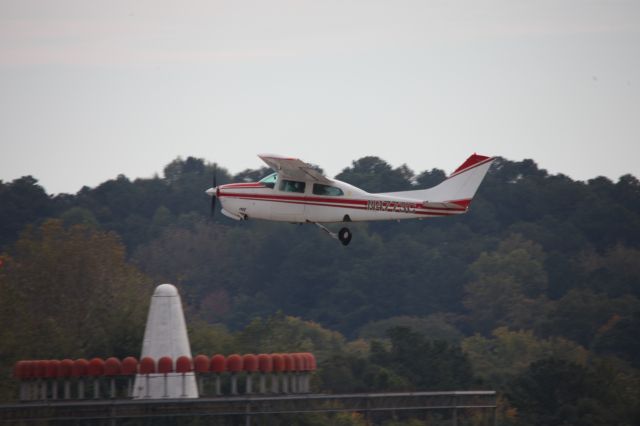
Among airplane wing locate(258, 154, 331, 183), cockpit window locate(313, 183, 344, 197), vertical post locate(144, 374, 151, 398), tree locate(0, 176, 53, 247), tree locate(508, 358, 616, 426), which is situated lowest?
tree locate(508, 358, 616, 426)

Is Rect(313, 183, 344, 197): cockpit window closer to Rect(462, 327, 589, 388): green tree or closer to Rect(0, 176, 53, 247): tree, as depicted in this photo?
Rect(462, 327, 589, 388): green tree

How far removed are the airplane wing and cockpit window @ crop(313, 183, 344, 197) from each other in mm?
205

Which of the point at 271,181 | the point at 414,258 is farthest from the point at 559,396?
the point at 414,258

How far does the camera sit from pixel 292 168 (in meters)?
43.9

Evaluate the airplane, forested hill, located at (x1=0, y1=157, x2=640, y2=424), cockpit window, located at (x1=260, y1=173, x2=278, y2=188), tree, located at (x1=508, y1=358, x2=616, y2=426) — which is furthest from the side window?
forested hill, located at (x1=0, y1=157, x2=640, y2=424)

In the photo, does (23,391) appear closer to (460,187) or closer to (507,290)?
(460,187)

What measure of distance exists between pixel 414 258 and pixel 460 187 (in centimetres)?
9312

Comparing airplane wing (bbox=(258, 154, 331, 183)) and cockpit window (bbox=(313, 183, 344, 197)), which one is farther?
cockpit window (bbox=(313, 183, 344, 197))

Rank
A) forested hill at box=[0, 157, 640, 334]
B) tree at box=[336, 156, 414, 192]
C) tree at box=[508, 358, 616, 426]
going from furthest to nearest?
tree at box=[336, 156, 414, 192], forested hill at box=[0, 157, 640, 334], tree at box=[508, 358, 616, 426]

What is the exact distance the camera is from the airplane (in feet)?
145

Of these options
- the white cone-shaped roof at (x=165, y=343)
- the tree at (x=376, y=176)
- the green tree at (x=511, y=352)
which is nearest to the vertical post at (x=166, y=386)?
the white cone-shaped roof at (x=165, y=343)

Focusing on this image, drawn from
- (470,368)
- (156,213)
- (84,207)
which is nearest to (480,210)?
(156,213)

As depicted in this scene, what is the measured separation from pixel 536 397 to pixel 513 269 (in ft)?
198

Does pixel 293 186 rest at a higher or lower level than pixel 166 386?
higher
